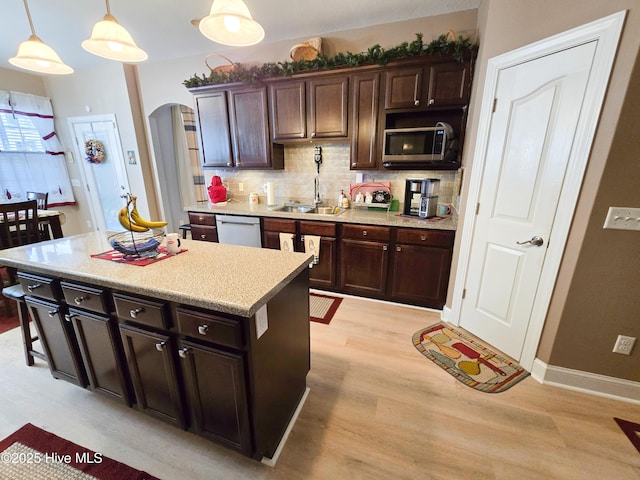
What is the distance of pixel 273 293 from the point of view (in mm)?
1127

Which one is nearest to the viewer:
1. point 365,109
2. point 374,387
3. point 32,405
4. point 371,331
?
point 32,405

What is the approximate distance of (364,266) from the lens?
2.80 meters

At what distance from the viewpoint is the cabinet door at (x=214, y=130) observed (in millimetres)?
3262

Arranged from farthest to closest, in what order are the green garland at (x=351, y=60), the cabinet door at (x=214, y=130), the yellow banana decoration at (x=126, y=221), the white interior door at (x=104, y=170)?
the white interior door at (x=104, y=170) < the cabinet door at (x=214, y=130) < the green garland at (x=351, y=60) < the yellow banana decoration at (x=126, y=221)

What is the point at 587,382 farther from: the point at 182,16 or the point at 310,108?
the point at 182,16

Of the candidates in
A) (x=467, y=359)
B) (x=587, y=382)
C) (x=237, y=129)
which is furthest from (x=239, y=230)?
(x=587, y=382)

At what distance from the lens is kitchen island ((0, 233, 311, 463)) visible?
1.10 meters

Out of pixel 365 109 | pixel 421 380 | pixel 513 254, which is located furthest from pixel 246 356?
pixel 365 109

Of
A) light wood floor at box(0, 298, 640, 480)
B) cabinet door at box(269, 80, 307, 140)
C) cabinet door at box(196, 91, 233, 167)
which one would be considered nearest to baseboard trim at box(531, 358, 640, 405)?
light wood floor at box(0, 298, 640, 480)

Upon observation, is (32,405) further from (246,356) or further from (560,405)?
(560,405)

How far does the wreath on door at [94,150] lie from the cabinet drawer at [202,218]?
2.48 m

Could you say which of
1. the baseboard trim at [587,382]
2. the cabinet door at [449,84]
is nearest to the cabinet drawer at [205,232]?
the cabinet door at [449,84]

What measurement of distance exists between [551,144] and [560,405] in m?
1.65

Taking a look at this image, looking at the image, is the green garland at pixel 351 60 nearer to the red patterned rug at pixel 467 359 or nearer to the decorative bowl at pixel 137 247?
the decorative bowl at pixel 137 247
